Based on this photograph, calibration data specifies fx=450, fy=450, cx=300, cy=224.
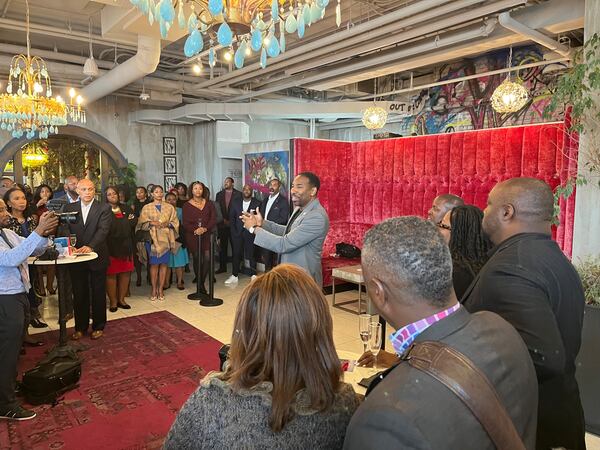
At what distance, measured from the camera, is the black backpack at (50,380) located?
334cm

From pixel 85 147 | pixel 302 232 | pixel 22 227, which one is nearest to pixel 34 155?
pixel 85 147

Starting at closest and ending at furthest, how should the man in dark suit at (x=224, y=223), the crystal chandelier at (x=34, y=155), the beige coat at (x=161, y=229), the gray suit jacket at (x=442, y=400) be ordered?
the gray suit jacket at (x=442, y=400) < the beige coat at (x=161, y=229) < the man in dark suit at (x=224, y=223) < the crystal chandelier at (x=34, y=155)

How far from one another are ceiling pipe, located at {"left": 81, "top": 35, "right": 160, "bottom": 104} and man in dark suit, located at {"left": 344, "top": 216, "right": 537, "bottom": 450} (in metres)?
5.14

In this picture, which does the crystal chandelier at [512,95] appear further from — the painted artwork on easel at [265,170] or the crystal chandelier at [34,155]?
the crystal chandelier at [34,155]

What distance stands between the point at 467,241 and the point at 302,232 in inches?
50.2

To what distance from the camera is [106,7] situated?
5.10 metres

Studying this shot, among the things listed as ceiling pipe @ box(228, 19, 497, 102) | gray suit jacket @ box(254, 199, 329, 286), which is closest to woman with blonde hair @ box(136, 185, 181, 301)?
ceiling pipe @ box(228, 19, 497, 102)

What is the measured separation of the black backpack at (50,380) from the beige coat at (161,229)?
281cm

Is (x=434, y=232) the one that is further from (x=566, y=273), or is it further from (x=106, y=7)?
(x=106, y=7)

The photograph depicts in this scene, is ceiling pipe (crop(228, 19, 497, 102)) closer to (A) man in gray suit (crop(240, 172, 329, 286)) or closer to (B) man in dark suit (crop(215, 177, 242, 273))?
(B) man in dark suit (crop(215, 177, 242, 273))

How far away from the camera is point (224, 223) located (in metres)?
8.47

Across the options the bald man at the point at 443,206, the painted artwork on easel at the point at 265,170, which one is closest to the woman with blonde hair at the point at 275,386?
the bald man at the point at 443,206

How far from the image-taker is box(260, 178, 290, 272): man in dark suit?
7.45 metres

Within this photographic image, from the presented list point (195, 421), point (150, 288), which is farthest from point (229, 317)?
point (195, 421)
